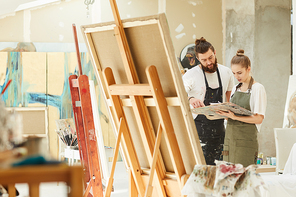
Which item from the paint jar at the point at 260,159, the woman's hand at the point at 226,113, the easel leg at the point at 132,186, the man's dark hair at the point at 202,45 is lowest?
the paint jar at the point at 260,159

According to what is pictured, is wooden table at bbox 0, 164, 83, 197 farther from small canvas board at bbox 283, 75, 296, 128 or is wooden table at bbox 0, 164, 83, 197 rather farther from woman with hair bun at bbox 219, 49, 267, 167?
small canvas board at bbox 283, 75, 296, 128

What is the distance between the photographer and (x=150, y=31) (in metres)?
1.54

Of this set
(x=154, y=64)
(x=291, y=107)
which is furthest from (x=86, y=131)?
(x=291, y=107)

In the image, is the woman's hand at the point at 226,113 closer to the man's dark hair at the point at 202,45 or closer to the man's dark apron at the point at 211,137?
the man's dark apron at the point at 211,137

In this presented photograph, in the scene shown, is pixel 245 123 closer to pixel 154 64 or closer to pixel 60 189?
pixel 154 64

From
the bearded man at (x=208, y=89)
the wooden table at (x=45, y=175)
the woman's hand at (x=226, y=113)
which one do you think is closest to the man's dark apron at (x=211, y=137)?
the bearded man at (x=208, y=89)

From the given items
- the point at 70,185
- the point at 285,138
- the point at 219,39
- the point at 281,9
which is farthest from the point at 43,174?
the point at 219,39

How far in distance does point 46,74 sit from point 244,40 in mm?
3172

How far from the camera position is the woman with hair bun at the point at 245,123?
89.6 inches

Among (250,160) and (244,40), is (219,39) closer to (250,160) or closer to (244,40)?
(244,40)

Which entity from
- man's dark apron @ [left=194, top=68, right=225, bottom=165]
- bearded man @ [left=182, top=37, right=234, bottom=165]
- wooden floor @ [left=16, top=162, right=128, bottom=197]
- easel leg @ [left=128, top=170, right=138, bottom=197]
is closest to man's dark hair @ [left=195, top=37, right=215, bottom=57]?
bearded man @ [left=182, top=37, right=234, bottom=165]

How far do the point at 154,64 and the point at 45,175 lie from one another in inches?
44.6

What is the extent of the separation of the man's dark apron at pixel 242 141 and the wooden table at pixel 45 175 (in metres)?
1.94

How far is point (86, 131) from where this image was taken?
225 cm
